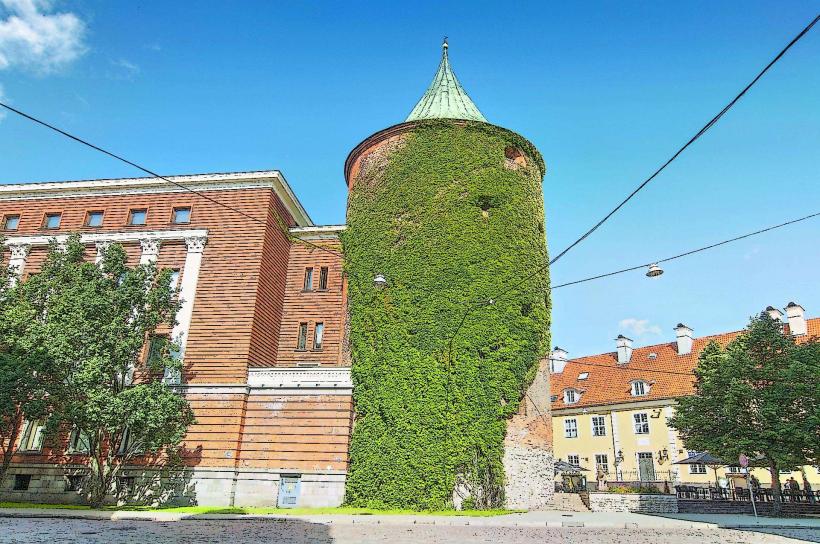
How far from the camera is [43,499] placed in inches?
968

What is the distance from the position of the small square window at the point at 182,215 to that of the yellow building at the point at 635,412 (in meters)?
24.7

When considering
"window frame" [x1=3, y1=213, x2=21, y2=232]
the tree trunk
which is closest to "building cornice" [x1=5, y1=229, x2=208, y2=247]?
"window frame" [x1=3, y1=213, x2=21, y2=232]

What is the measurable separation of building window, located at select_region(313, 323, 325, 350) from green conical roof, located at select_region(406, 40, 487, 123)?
1191 centimetres

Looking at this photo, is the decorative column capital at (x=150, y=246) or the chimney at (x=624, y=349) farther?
the chimney at (x=624, y=349)

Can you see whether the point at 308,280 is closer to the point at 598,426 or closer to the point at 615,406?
the point at 615,406

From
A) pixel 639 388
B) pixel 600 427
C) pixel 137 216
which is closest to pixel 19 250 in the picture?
pixel 137 216

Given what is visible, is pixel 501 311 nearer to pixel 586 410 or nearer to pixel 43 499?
pixel 43 499

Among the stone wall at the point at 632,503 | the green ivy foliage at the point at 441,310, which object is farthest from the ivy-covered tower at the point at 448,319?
the stone wall at the point at 632,503

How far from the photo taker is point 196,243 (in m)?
28.2

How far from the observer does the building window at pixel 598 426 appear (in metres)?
44.7

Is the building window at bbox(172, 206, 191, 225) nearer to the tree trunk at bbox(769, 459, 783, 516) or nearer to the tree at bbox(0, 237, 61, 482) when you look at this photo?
the tree at bbox(0, 237, 61, 482)

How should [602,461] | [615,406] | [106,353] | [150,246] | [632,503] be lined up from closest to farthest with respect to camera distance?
1. [106,353]
2. [632,503]
3. [150,246]
4. [602,461]
5. [615,406]

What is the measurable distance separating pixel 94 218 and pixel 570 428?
38.1 metres

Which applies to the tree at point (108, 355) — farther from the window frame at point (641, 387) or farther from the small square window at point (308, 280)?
the window frame at point (641, 387)
